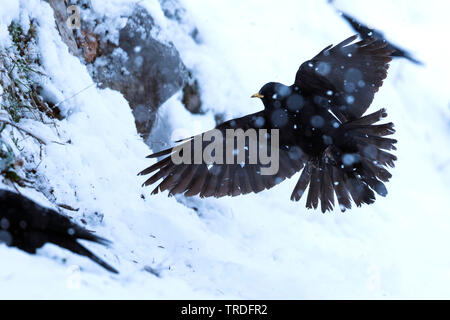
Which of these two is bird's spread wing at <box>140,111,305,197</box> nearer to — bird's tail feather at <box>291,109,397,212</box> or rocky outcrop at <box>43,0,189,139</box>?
bird's tail feather at <box>291,109,397,212</box>

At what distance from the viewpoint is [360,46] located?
4.04m

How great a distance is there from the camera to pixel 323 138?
3889 mm

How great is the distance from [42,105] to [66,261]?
1.69 m

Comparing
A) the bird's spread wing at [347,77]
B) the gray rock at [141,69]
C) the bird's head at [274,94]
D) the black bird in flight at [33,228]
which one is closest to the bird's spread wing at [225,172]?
the bird's head at [274,94]

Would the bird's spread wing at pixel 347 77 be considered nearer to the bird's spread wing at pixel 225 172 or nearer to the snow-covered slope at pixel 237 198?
the bird's spread wing at pixel 225 172

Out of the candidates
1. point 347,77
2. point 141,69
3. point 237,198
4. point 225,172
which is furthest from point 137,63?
point 347,77

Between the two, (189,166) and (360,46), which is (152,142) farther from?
(360,46)

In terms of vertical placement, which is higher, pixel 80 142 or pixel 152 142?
pixel 152 142

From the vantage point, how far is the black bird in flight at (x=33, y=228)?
1917 mm

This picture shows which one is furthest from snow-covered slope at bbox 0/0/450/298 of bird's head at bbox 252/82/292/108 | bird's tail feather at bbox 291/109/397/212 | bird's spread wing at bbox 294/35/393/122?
bird's spread wing at bbox 294/35/393/122

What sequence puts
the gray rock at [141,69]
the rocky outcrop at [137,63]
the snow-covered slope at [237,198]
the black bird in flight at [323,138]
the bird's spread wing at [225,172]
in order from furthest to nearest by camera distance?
the gray rock at [141,69]
the rocky outcrop at [137,63]
the black bird in flight at [323,138]
the bird's spread wing at [225,172]
the snow-covered slope at [237,198]

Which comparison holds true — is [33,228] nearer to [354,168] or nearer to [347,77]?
[354,168]

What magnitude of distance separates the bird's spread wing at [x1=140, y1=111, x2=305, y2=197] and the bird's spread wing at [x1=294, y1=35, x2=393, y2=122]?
50 centimetres
